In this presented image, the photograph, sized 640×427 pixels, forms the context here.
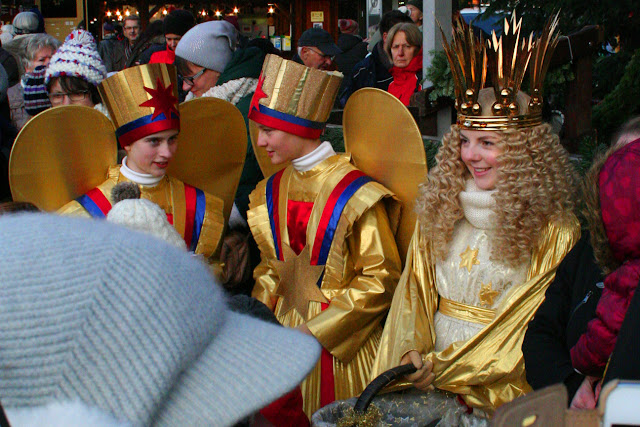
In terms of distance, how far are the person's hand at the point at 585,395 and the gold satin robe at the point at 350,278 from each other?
3.55ft

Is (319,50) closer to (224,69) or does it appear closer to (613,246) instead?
(224,69)

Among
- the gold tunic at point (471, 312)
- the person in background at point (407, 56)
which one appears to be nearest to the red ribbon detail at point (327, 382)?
the gold tunic at point (471, 312)

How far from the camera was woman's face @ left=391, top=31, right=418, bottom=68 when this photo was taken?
484 cm

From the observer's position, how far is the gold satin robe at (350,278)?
2.86 m

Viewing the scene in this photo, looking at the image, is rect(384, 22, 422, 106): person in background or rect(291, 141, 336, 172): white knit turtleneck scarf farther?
rect(384, 22, 422, 106): person in background

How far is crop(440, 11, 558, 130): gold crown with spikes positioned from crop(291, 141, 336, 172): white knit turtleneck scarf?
0.75 metres

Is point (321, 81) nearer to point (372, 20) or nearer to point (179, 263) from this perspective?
point (179, 263)

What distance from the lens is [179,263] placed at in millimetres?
923

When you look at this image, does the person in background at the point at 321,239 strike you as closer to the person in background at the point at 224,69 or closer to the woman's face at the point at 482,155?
the woman's face at the point at 482,155

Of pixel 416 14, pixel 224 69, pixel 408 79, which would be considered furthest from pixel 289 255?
pixel 416 14

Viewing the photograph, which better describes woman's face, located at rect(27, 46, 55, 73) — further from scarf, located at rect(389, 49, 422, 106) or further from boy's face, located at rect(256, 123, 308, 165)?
boy's face, located at rect(256, 123, 308, 165)

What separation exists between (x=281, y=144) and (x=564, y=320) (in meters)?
1.50

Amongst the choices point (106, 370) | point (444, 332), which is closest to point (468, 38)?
point (444, 332)

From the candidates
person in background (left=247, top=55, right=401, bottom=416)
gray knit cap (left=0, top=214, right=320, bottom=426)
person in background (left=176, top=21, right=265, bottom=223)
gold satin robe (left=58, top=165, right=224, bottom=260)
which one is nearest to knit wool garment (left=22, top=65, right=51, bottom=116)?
person in background (left=176, top=21, right=265, bottom=223)
